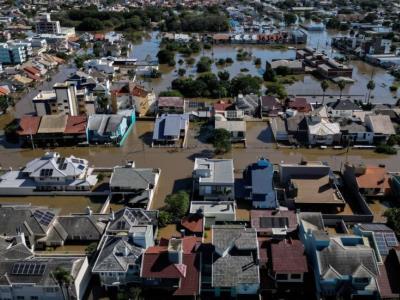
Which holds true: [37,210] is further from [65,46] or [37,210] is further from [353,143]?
[65,46]

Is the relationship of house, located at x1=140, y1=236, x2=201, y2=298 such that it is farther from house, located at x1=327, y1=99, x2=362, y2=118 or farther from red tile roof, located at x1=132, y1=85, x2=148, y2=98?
red tile roof, located at x1=132, y1=85, x2=148, y2=98

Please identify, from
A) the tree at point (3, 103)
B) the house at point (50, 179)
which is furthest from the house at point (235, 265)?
the tree at point (3, 103)

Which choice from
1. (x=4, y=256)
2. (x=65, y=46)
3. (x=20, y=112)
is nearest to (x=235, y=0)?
(x=65, y=46)

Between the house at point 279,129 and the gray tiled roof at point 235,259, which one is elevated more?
the gray tiled roof at point 235,259

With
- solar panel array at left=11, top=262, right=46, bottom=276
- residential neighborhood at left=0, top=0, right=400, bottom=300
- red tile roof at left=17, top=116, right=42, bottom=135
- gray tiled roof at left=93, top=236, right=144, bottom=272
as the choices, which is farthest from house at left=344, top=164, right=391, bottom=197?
red tile roof at left=17, top=116, right=42, bottom=135

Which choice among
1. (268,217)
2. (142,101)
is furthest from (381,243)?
(142,101)

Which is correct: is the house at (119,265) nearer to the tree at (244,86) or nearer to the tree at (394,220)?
the tree at (394,220)
